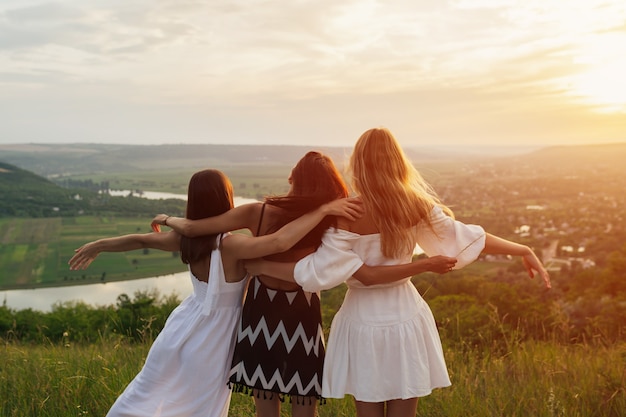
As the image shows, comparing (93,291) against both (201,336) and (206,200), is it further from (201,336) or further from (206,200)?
(206,200)

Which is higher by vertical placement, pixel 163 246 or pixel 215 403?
pixel 163 246

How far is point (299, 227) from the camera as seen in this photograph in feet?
8.14

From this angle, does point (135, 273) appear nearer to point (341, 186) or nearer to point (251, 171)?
point (251, 171)

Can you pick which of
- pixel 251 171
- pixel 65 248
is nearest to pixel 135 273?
pixel 65 248

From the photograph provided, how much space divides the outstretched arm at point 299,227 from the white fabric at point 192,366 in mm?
258

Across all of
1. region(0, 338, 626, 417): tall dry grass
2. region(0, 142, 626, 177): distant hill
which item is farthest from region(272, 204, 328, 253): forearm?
region(0, 142, 626, 177): distant hill

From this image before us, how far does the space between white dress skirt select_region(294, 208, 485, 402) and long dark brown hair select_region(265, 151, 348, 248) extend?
0.11 metres

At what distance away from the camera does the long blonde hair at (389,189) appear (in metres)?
2.48

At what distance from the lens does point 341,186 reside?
2.63m

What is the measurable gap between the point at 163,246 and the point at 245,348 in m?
0.65

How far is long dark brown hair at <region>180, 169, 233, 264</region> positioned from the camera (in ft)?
8.64

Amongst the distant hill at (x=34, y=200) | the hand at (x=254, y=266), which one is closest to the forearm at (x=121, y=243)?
the hand at (x=254, y=266)

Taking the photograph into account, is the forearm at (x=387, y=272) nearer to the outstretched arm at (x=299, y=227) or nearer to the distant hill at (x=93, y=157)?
the outstretched arm at (x=299, y=227)

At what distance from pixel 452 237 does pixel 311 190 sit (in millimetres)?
722
